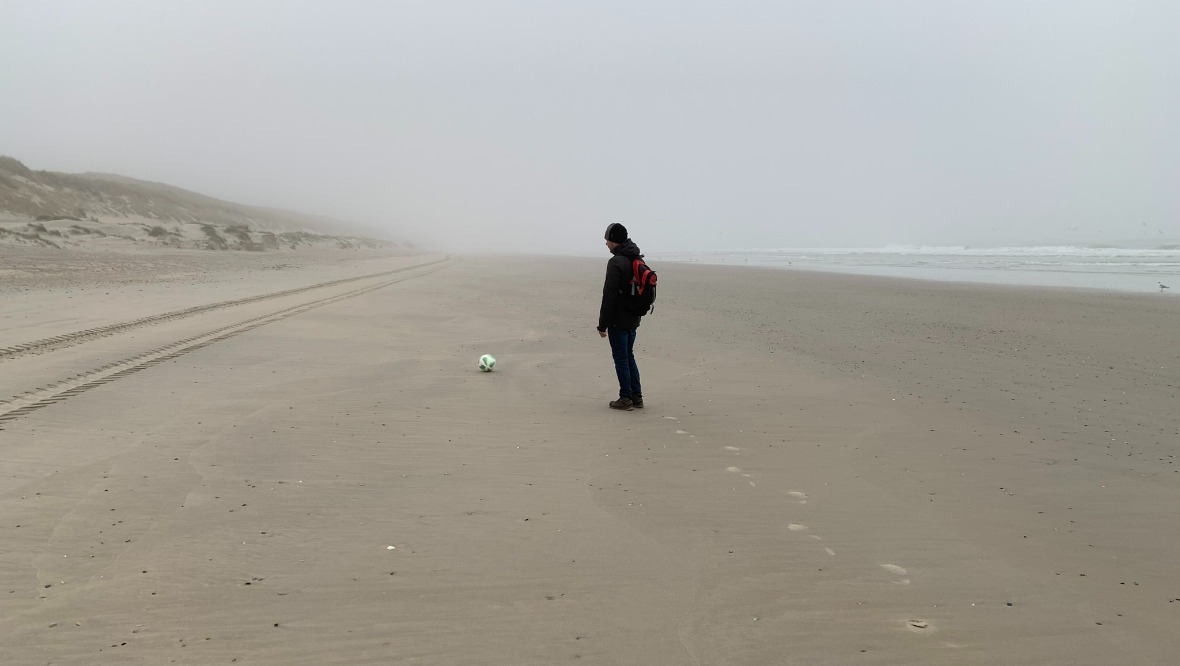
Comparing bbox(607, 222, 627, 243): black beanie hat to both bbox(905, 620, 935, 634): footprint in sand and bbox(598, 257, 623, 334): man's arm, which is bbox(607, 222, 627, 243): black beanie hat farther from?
bbox(905, 620, 935, 634): footprint in sand

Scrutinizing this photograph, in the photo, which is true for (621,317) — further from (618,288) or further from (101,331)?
(101,331)

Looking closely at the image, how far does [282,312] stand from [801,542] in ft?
37.5

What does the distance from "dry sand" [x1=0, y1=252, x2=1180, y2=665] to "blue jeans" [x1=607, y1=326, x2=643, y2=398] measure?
1.01ft

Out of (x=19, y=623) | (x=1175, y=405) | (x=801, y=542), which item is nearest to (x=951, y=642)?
(x=801, y=542)

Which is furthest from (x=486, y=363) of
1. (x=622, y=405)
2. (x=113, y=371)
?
(x=113, y=371)

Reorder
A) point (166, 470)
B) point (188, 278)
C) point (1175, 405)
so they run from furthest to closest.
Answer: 1. point (188, 278)
2. point (1175, 405)
3. point (166, 470)

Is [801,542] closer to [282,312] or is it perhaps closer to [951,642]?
[951,642]

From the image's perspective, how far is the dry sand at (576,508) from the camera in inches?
113

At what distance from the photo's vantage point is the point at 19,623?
2779mm

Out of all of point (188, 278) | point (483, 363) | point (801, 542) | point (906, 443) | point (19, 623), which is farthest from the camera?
point (188, 278)

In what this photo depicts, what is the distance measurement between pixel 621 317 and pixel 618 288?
28 cm

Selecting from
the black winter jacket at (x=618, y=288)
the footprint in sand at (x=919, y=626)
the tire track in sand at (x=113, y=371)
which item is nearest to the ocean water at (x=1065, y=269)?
the black winter jacket at (x=618, y=288)

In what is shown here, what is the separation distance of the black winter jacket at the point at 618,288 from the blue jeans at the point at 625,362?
3.0 inches

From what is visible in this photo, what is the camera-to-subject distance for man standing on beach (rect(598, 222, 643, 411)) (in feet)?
22.5
